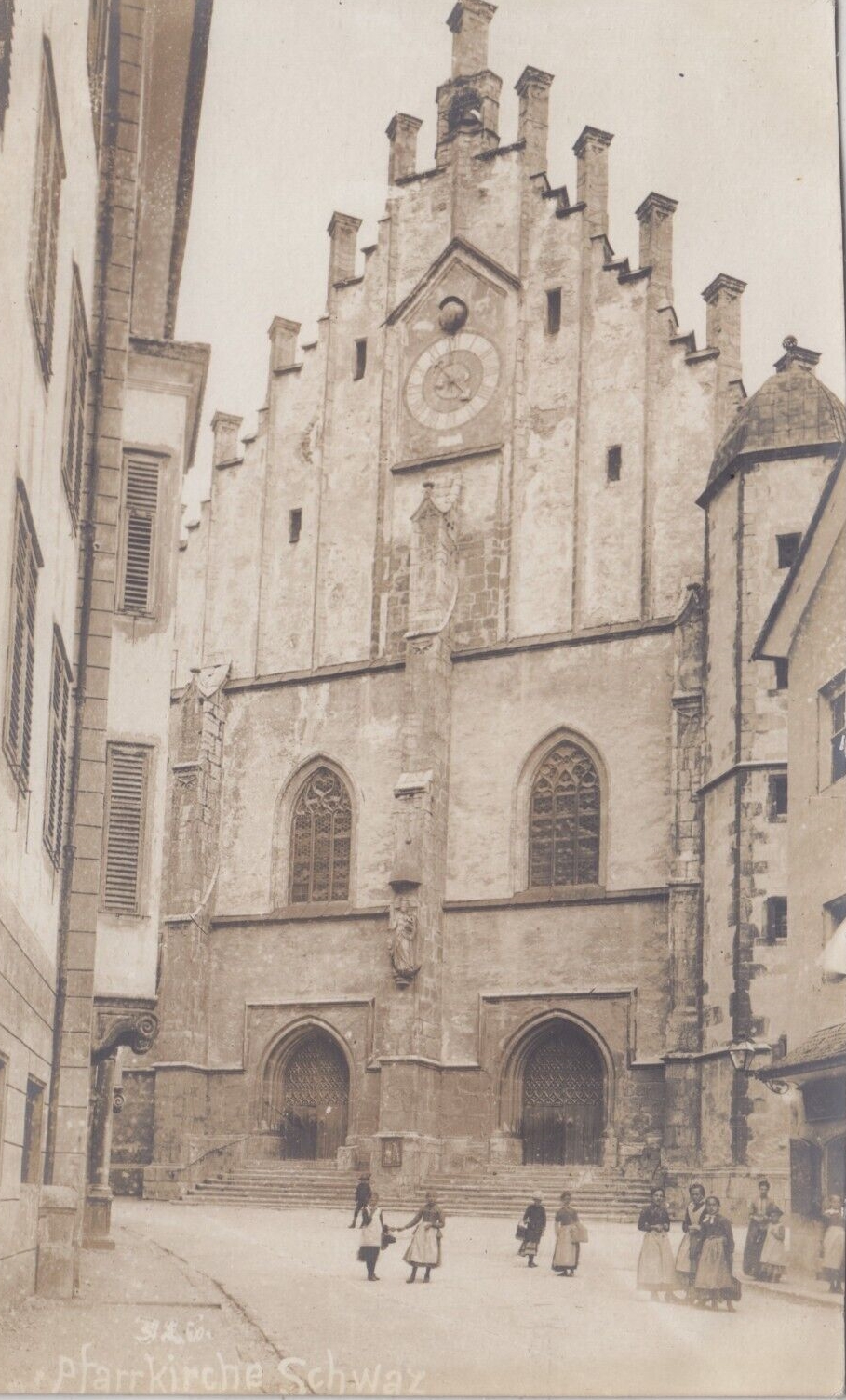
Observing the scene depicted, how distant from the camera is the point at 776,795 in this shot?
1852cm

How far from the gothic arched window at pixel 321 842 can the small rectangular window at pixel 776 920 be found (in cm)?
621

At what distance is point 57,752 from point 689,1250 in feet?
15.6

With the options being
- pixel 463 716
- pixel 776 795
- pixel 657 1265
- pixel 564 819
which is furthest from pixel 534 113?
pixel 657 1265

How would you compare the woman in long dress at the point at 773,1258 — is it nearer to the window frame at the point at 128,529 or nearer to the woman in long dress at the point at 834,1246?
the woman in long dress at the point at 834,1246

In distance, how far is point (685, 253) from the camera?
1380cm

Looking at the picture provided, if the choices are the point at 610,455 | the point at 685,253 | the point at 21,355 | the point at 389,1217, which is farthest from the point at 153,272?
A: the point at 610,455

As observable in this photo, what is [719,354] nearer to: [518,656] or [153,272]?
[518,656]

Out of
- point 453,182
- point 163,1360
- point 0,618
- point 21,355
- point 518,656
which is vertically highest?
point 453,182

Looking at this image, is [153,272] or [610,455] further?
[610,455]

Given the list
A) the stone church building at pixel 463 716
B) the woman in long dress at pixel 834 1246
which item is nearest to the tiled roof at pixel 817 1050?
the woman in long dress at pixel 834 1246

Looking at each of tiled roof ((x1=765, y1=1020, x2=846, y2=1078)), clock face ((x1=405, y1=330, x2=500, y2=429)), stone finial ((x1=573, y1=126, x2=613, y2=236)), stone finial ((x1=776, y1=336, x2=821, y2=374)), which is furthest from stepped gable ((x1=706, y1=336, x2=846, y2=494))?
tiled roof ((x1=765, y1=1020, x2=846, y2=1078))

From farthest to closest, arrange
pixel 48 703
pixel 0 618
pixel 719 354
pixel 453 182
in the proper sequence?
1. pixel 453 182
2. pixel 719 354
3. pixel 48 703
4. pixel 0 618

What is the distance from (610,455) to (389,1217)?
33.5ft

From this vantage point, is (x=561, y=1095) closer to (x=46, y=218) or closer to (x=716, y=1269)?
(x=716, y=1269)
